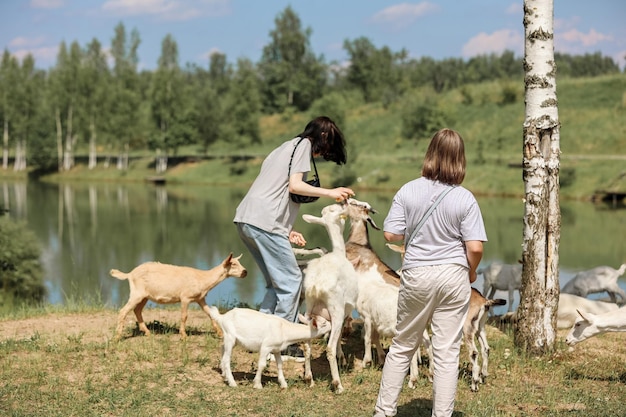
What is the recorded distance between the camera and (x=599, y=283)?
1085cm

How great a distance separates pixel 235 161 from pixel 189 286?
162ft

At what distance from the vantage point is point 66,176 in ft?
211

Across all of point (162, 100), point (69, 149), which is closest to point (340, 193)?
point (162, 100)

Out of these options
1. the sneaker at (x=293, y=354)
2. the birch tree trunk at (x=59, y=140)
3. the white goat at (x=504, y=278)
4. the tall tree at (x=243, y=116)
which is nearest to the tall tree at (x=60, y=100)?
the birch tree trunk at (x=59, y=140)

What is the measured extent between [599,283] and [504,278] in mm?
1556

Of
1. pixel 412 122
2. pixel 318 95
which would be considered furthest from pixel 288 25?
pixel 412 122

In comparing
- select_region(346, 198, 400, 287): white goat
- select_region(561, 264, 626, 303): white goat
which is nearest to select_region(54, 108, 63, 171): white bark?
select_region(561, 264, 626, 303): white goat

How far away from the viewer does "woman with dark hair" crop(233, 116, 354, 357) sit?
Answer: 641cm

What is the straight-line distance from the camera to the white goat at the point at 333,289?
20.0 ft

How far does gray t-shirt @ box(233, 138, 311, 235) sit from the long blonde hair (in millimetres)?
1752

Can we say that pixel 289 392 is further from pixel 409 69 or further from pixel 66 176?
pixel 409 69

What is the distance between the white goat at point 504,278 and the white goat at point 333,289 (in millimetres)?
4771

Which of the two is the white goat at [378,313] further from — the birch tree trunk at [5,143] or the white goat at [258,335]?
the birch tree trunk at [5,143]

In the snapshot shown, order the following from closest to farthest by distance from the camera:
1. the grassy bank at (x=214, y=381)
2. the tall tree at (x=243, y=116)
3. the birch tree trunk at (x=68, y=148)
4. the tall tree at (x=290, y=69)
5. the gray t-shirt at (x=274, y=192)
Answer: the grassy bank at (x=214, y=381) < the gray t-shirt at (x=274, y=192) < the tall tree at (x=243, y=116) < the birch tree trunk at (x=68, y=148) < the tall tree at (x=290, y=69)
